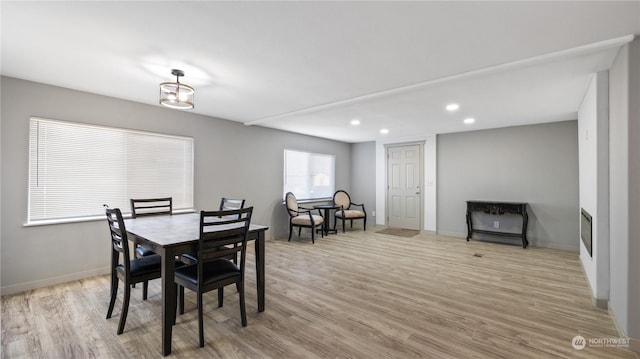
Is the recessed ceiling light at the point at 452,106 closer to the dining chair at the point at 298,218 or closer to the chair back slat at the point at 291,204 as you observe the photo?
the dining chair at the point at 298,218

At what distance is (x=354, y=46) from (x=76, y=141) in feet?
11.4

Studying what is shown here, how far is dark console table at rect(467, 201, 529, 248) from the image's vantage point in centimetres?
503

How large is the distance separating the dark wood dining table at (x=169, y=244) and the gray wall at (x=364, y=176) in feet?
17.4

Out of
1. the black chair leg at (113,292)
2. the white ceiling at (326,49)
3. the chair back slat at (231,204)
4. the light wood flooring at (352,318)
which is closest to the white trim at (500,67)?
the white ceiling at (326,49)

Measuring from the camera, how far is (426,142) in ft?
21.1

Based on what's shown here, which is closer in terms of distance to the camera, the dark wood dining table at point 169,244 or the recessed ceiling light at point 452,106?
the dark wood dining table at point 169,244

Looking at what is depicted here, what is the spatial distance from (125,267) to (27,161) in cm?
208

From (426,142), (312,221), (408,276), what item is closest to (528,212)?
(426,142)

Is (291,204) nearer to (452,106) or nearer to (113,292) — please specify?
(452,106)

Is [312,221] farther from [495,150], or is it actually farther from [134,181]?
[495,150]

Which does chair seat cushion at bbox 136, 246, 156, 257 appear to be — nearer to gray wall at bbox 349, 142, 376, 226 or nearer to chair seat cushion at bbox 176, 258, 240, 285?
chair seat cushion at bbox 176, 258, 240, 285

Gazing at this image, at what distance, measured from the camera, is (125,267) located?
217 cm

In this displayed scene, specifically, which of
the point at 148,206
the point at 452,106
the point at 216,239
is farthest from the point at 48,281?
the point at 452,106

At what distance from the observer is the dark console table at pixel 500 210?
5.03m
